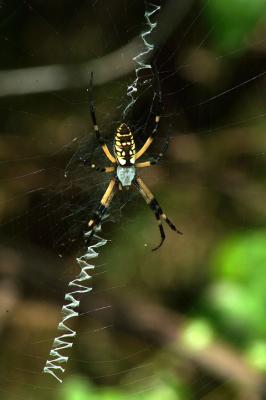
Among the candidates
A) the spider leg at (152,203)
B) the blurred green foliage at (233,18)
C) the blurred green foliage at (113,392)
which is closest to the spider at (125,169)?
the spider leg at (152,203)

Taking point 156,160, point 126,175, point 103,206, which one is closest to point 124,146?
point 156,160

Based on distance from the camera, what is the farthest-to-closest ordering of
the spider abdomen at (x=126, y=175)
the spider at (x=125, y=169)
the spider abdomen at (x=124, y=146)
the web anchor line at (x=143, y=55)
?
the spider abdomen at (x=126, y=175), the web anchor line at (x=143, y=55), the spider at (x=125, y=169), the spider abdomen at (x=124, y=146)

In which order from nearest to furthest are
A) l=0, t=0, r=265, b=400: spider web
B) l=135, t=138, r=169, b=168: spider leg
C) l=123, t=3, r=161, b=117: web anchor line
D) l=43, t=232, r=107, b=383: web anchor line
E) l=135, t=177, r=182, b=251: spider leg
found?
l=123, t=3, r=161, b=117: web anchor line
l=0, t=0, r=265, b=400: spider web
l=135, t=138, r=169, b=168: spider leg
l=43, t=232, r=107, b=383: web anchor line
l=135, t=177, r=182, b=251: spider leg

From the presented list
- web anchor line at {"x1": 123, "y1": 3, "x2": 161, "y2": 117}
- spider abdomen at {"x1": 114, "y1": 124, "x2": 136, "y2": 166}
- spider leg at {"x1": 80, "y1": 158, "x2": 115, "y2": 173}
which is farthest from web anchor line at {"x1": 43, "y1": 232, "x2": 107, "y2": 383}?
web anchor line at {"x1": 123, "y1": 3, "x2": 161, "y2": 117}

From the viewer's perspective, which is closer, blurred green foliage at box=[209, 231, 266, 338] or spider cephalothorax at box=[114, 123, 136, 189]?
spider cephalothorax at box=[114, 123, 136, 189]

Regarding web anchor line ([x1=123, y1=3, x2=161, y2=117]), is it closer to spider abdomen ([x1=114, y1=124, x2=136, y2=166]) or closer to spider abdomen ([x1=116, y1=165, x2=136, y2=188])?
spider abdomen ([x1=114, y1=124, x2=136, y2=166])

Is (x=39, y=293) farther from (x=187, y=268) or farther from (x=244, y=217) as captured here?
(x=244, y=217)

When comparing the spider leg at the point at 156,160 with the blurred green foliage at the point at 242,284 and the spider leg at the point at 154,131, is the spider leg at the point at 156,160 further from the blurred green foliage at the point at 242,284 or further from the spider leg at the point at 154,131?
the blurred green foliage at the point at 242,284
